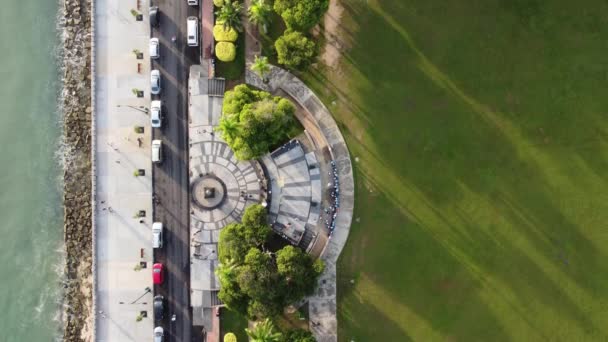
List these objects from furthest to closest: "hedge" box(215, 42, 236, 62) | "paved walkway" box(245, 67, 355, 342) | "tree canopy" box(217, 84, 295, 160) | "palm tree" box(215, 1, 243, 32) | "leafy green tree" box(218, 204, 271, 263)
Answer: "paved walkway" box(245, 67, 355, 342) < "hedge" box(215, 42, 236, 62) < "palm tree" box(215, 1, 243, 32) < "leafy green tree" box(218, 204, 271, 263) < "tree canopy" box(217, 84, 295, 160)

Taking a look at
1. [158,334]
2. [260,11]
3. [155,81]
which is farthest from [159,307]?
[260,11]

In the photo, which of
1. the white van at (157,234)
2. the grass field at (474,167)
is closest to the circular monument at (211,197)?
the white van at (157,234)

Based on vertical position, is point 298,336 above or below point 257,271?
below

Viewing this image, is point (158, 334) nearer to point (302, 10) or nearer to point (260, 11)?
point (260, 11)

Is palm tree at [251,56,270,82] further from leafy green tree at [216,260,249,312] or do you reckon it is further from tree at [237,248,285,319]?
leafy green tree at [216,260,249,312]

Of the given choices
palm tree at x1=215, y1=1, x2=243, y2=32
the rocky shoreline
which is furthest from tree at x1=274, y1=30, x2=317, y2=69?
the rocky shoreline

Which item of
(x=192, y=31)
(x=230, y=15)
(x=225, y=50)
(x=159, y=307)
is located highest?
(x=230, y=15)

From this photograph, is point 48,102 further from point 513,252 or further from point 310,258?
point 513,252
